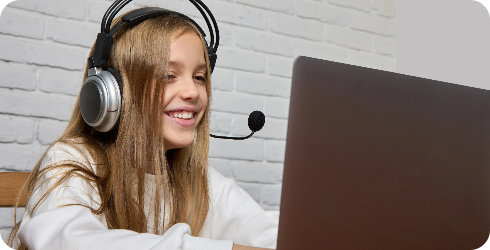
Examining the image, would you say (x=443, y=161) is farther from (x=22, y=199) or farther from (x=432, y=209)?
(x=22, y=199)

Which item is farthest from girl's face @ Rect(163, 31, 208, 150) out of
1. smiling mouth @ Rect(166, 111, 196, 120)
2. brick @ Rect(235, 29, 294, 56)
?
brick @ Rect(235, 29, 294, 56)

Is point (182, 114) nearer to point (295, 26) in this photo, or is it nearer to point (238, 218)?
point (238, 218)

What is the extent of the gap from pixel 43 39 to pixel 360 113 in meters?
1.04

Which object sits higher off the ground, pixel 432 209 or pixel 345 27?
pixel 345 27

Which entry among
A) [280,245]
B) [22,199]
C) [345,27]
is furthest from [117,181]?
[345,27]

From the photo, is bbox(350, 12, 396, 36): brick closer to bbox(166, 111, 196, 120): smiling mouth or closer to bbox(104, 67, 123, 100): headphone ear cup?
bbox(166, 111, 196, 120): smiling mouth

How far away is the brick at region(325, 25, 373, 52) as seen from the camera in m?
1.69

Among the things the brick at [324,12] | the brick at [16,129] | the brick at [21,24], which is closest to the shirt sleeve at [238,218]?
the brick at [16,129]

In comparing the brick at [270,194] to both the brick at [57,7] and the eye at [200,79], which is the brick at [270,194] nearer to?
the eye at [200,79]

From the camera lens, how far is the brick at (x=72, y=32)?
3.95 feet

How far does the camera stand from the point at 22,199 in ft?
3.00

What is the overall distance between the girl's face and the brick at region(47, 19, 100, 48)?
1.46 feet

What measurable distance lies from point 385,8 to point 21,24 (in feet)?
4.65

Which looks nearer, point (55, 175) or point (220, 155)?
point (55, 175)
